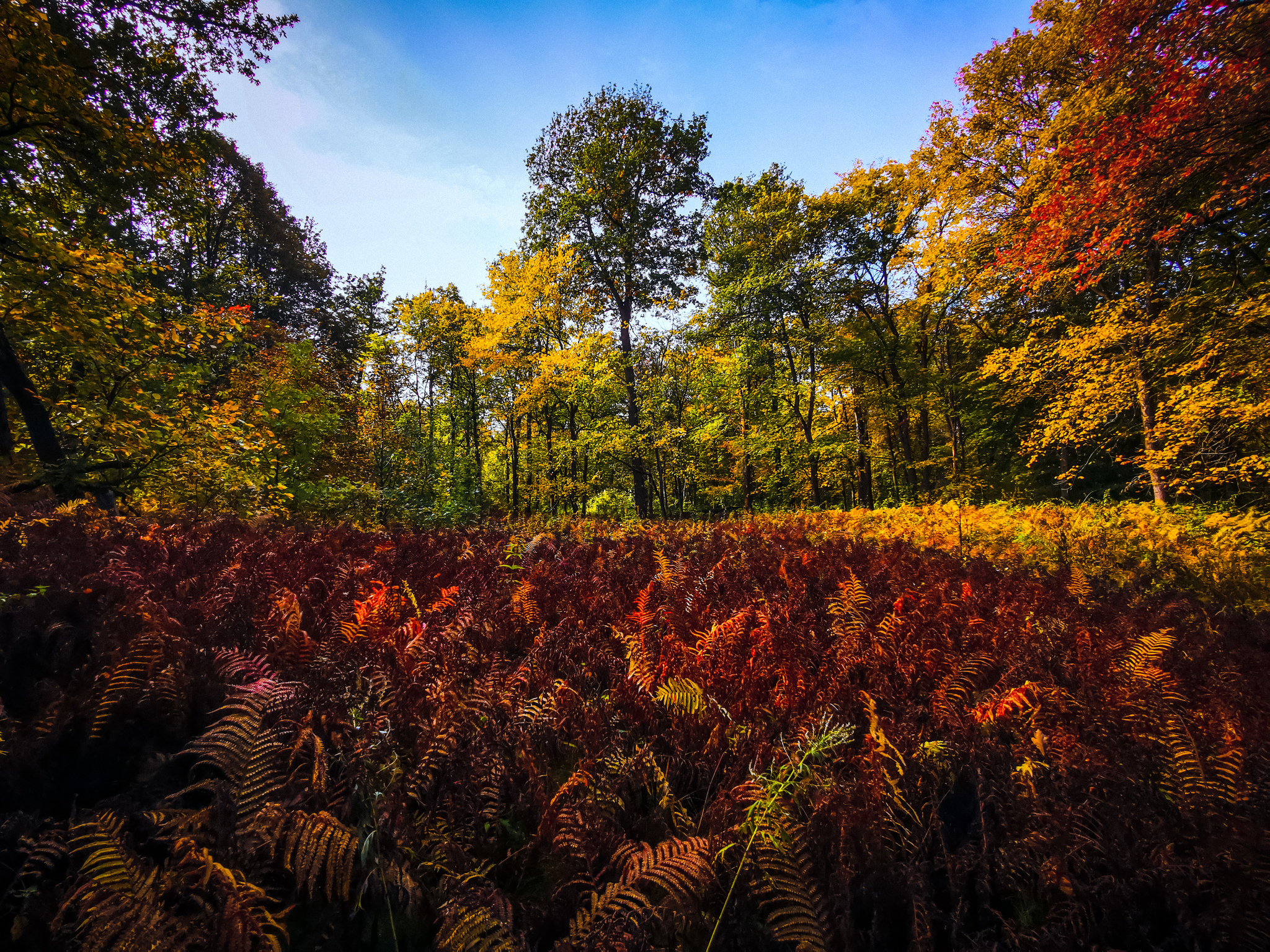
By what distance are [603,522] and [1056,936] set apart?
10.4 meters

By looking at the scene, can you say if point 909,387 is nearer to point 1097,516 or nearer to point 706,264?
point 706,264

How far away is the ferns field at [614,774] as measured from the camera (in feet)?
4.13

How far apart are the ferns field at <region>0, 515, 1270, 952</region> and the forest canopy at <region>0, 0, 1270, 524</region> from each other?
5.75m

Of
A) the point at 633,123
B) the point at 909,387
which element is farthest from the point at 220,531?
the point at 909,387

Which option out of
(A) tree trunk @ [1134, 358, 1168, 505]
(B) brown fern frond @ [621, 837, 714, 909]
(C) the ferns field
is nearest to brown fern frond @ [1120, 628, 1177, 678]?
(C) the ferns field

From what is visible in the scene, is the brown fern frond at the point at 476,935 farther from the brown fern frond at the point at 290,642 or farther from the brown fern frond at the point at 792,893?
the brown fern frond at the point at 290,642

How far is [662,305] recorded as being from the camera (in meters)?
14.8

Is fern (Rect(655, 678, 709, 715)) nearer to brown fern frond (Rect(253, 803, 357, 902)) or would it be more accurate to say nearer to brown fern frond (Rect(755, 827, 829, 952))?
brown fern frond (Rect(755, 827, 829, 952))

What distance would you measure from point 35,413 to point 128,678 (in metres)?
8.00

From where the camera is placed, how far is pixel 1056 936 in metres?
1.17

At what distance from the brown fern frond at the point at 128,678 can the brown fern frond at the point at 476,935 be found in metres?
1.84

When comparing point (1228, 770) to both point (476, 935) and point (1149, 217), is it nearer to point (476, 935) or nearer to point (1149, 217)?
point (476, 935)

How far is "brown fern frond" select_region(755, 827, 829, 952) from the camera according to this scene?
3.99 feet

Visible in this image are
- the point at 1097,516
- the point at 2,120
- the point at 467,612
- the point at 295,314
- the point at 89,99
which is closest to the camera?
the point at 467,612
